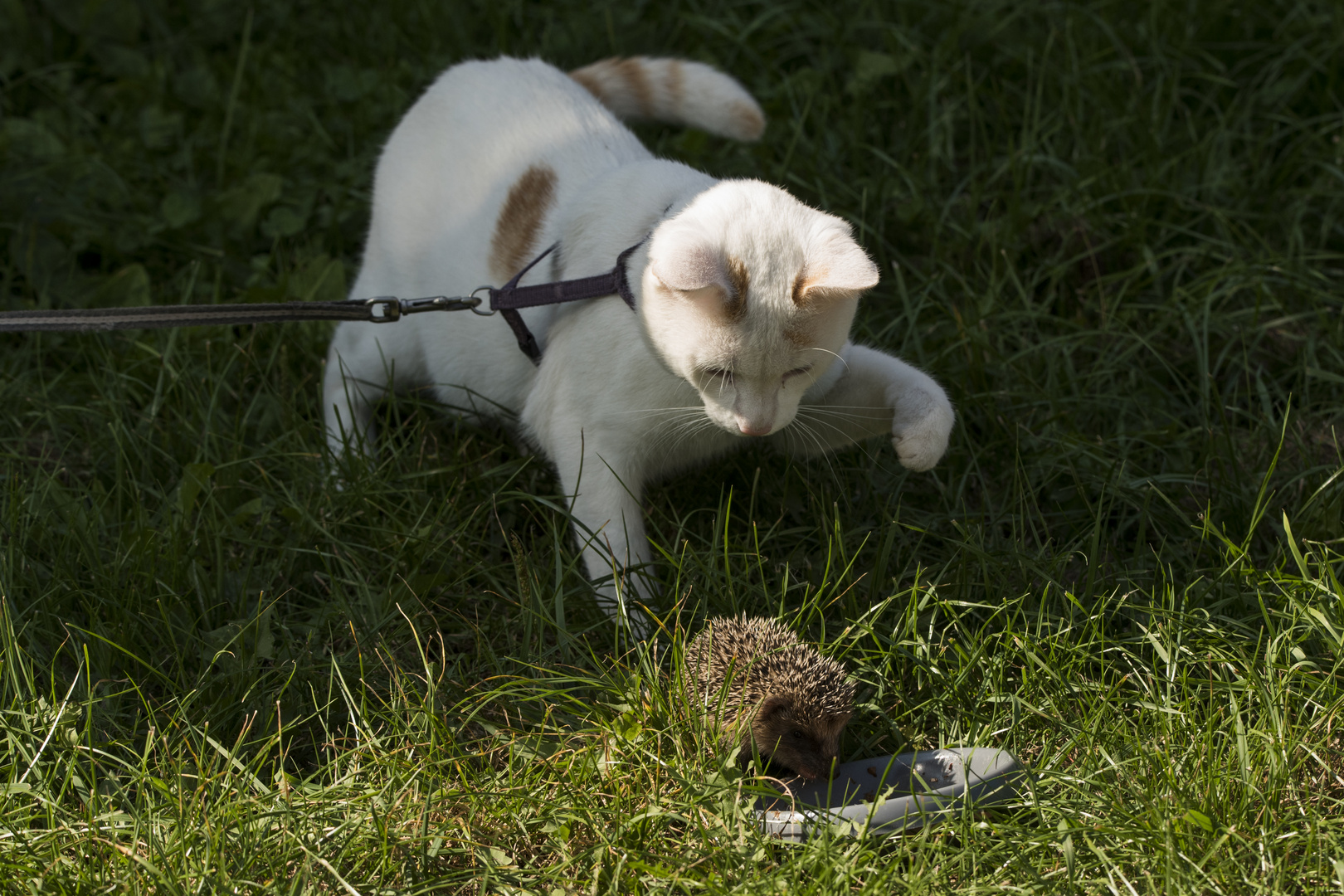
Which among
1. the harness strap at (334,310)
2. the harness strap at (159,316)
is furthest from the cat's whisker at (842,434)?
the harness strap at (159,316)

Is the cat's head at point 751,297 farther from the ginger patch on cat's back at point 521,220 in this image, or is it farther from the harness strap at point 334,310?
the ginger patch on cat's back at point 521,220

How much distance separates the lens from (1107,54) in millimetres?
3920

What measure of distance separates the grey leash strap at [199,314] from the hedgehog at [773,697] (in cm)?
103

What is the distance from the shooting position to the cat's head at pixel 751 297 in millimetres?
2049

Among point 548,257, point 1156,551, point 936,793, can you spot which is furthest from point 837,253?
point 1156,551

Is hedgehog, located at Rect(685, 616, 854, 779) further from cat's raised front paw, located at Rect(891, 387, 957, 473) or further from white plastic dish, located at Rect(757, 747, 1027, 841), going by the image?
cat's raised front paw, located at Rect(891, 387, 957, 473)

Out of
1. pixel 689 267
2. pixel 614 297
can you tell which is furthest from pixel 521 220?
pixel 689 267

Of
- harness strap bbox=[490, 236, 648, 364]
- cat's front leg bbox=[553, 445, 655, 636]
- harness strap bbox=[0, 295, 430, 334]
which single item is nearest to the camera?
harness strap bbox=[0, 295, 430, 334]

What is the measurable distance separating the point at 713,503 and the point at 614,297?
0.67 meters

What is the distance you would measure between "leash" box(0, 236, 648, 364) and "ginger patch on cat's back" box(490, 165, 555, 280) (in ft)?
0.25

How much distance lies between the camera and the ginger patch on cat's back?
275cm

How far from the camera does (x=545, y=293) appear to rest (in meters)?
2.48

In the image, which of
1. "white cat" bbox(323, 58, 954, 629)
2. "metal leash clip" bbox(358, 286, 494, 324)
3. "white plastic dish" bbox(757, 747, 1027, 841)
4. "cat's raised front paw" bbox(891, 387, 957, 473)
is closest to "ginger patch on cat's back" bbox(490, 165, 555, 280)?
"white cat" bbox(323, 58, 954, 629)

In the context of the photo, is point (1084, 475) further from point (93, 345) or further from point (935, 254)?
point (93, 345)
